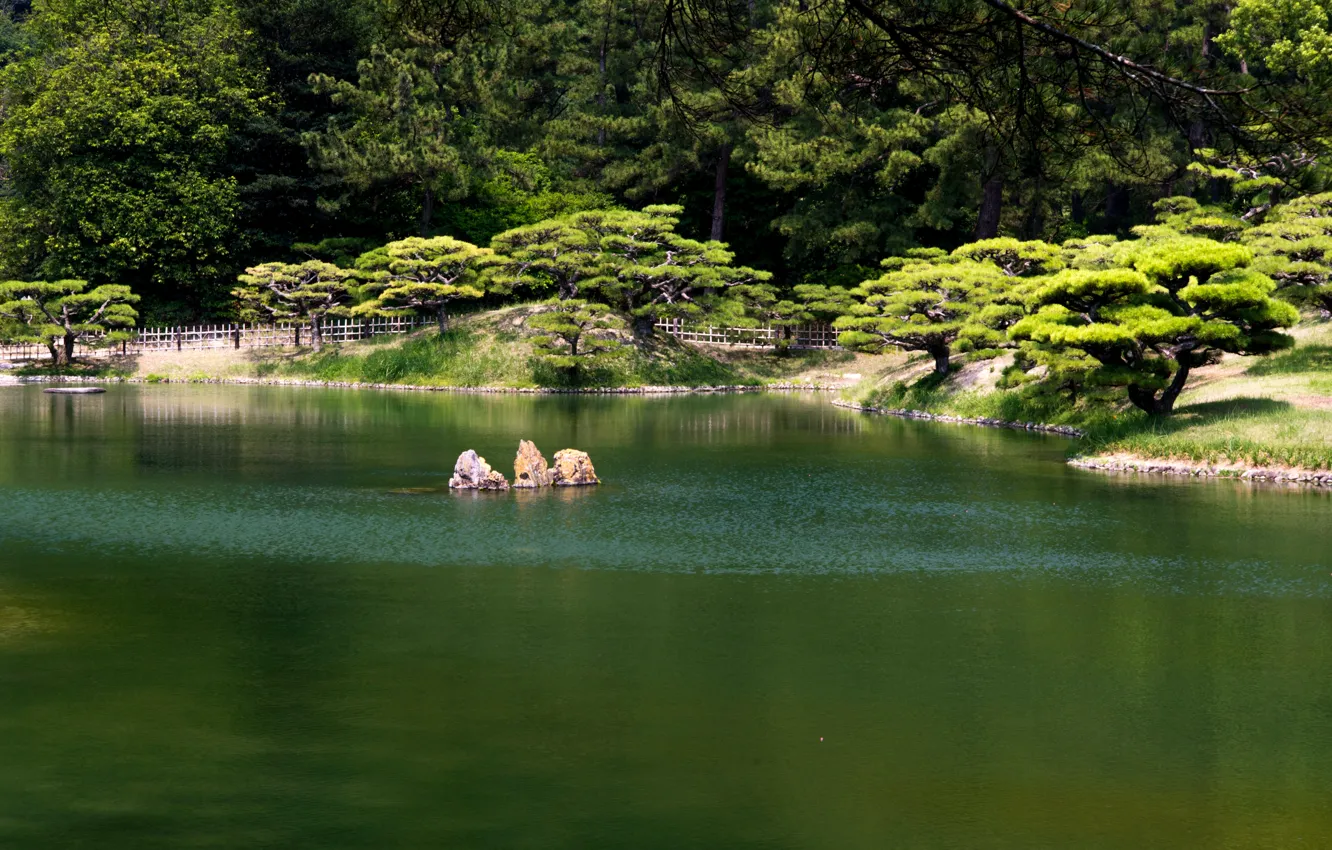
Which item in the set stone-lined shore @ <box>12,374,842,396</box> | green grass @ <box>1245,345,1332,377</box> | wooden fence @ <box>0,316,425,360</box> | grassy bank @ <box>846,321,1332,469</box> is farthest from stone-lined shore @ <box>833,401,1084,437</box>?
wooden fence @ <box>0,316,425,360</box>

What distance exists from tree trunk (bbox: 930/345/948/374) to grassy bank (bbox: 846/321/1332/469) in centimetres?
192

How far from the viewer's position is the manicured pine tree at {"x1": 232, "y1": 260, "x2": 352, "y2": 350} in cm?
4375

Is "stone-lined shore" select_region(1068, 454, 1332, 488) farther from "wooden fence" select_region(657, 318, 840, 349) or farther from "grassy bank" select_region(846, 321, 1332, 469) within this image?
"wooden fence" select_region(657, 318, 840, 349)

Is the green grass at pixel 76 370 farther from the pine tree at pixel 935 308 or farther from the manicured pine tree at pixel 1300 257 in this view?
the manicured pine tree at pixel 1300 257

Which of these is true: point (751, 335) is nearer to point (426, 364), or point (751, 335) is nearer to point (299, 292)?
point (426, 364)

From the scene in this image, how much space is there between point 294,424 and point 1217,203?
29.3m

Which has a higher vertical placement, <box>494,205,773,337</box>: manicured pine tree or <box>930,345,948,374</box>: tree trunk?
<box>494,205,773,337</box>: manicured pine tree

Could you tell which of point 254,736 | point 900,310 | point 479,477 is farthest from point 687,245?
point 254,736

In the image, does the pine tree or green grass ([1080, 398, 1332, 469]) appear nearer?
green grass ([1080, 398, 1332, 469])

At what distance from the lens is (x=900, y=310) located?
1307 inches

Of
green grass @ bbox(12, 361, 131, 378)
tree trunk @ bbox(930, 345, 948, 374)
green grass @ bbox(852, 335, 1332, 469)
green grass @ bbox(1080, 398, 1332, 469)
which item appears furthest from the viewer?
green grass @ bbox(12, 361, 131, 378)

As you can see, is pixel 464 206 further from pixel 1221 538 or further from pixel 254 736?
pixel 254 736

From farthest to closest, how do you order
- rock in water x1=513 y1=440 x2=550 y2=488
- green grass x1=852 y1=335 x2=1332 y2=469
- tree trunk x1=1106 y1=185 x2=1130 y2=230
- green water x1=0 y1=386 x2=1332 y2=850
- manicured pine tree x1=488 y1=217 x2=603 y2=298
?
tree trunk x1=1106 y1=185 x2=1130 y2=230
manicured pine tree x1=488 y1=217 x2=603 y2=298
green grass x1=852 y1=335 x2=1332 y2=469
rock in water x1=513 y1=440 x2=550 y2=488
green water x1=0 y1=386 x2=1332 y2=850

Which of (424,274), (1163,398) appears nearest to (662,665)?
(1163,398)
